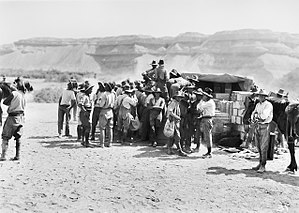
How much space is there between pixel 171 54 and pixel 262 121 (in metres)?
67.9

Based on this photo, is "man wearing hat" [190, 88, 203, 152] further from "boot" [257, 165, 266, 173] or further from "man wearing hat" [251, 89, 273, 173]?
"boot" [257, 165, 266, 173]

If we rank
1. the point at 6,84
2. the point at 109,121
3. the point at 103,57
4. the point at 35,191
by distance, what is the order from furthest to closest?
the point at 103,57
the point at 109,121
the point at 6,84
the point at 35,191

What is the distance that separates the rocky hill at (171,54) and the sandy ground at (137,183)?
45.6m

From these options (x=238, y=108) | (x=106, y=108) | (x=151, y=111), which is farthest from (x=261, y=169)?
(x=106, y=108)

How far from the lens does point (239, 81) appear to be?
49.0 ft

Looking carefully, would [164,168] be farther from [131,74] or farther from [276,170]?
[131,74]

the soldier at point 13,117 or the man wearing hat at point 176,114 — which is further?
the man wearing hat at point 176,114

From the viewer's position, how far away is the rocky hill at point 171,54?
63031 millimetres

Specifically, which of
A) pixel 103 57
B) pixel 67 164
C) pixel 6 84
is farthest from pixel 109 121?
pixel 103 57

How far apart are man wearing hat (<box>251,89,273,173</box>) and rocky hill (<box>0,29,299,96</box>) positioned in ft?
149

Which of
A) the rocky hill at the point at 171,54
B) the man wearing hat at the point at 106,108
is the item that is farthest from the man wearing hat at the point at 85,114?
the rocky hill at the point at 171,54

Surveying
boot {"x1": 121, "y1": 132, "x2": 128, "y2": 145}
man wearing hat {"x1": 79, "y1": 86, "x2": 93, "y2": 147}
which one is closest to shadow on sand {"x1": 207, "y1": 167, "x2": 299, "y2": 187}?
boot {"x1": 121, "y1": 132, "x2": 128, "y2": 145}

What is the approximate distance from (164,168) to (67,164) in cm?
230

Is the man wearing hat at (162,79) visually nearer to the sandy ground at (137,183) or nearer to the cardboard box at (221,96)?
the sandy ground at (137,183)
